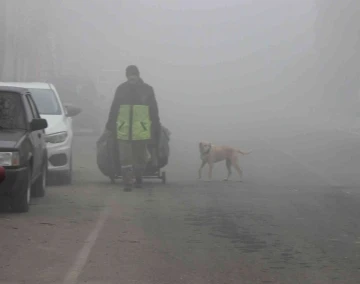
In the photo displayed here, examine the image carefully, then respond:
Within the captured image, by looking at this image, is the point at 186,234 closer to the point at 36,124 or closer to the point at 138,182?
the point at 36,124

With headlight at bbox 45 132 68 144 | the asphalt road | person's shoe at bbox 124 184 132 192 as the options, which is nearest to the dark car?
the asphalt road

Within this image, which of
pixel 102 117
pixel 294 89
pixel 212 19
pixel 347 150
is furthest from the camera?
pixel 212 19

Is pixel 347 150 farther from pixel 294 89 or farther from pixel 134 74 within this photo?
pixel 294 89

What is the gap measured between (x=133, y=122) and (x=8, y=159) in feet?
12.8

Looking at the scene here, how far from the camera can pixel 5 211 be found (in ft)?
39.0

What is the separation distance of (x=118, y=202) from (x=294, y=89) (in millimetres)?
74157

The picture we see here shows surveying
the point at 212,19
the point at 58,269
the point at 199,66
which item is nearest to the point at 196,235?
the point at 58,269

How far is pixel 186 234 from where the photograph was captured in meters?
10.5

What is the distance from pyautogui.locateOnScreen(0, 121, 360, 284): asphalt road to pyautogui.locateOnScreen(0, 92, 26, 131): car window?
3.62 ft

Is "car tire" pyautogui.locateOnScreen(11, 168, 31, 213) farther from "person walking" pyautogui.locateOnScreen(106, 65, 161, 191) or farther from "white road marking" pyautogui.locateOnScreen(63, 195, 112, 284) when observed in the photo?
"person walking" pyautogui.locateOnScreen(106, 65, 161, 191)

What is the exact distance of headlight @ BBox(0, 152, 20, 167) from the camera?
1105 centimetres

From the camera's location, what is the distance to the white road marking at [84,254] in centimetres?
816

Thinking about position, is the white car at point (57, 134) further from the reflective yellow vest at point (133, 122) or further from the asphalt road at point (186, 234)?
the reflective yellow vest at point (133, 122)

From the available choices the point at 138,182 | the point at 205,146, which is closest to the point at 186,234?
the point at 138,182
